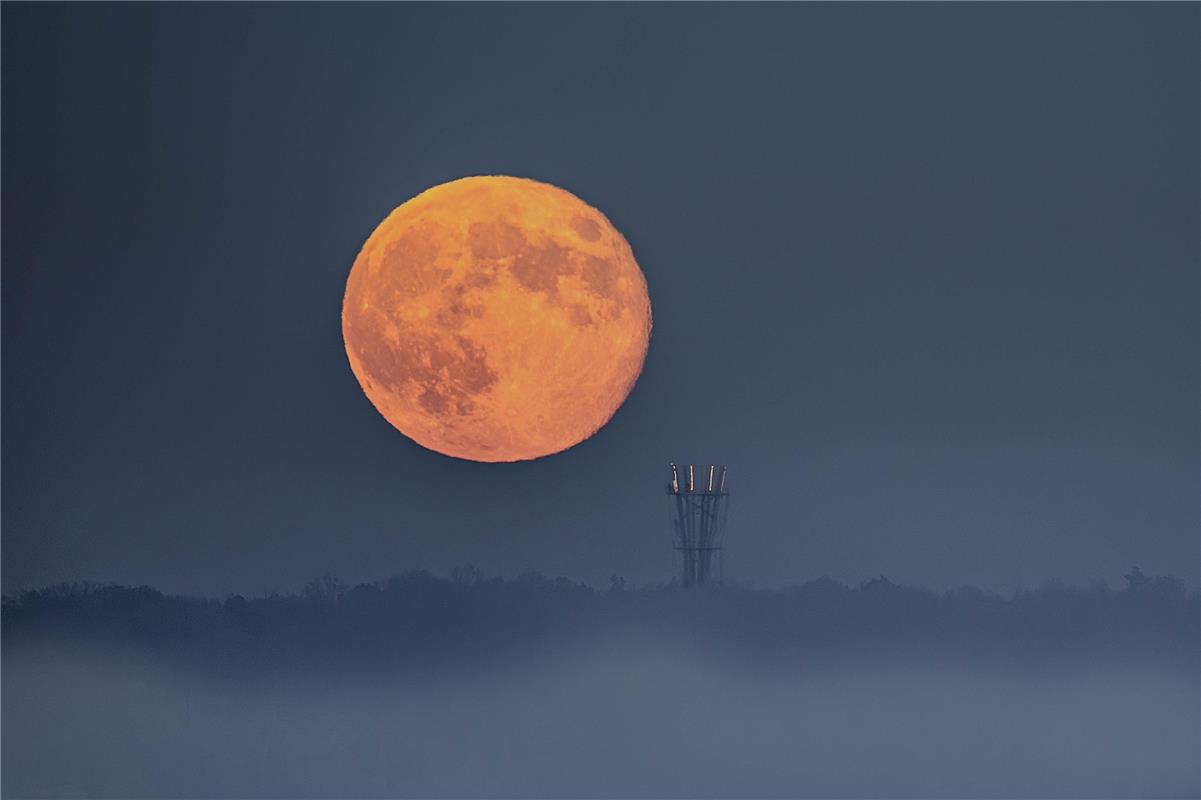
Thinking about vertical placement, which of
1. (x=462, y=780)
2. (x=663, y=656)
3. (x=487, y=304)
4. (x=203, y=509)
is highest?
(x=487, y=304)

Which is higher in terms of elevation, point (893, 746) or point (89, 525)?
point (89, 525)

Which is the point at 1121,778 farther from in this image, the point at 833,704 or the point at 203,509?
the point at 203,509

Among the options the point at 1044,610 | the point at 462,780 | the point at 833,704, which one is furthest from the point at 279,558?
the point at 1044,610

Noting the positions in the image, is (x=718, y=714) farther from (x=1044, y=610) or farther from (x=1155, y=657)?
(x=1155, y=657)

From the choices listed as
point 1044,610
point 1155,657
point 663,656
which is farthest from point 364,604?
point 1155,657

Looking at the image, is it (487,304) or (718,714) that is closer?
(487,304)

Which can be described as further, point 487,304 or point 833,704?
point 833,704
